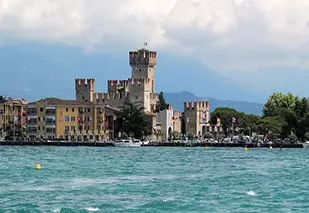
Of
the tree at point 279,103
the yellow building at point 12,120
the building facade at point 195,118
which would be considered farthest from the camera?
the tree at point 279,103

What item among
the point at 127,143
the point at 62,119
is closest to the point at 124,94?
the point at 62,119

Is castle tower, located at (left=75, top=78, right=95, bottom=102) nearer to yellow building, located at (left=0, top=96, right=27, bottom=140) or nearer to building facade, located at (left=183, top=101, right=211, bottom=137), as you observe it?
yellow building, located at (left=0, top=96, right=27, bottom=140)

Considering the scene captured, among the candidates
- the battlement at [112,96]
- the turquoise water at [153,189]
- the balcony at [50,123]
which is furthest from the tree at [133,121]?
the turquoise water at [153,189]

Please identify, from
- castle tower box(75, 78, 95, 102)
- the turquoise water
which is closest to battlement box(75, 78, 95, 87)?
castle tower box(75, 78, 95, 102)

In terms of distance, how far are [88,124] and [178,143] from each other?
15786 mm

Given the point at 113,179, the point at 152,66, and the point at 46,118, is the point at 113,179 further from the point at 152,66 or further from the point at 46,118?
the point at 152,66

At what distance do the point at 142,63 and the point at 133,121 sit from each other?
21.0m

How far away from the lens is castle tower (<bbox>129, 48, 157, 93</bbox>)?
165625 millimetres

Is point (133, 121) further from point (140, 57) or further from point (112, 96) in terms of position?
point (140, 57)

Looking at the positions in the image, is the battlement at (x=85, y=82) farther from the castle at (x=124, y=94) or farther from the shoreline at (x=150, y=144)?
the shoreline at (x=150, y=144)

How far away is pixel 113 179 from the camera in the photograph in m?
57.4

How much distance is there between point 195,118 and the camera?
15912cm

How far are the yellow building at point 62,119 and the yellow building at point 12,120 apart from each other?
186 cm

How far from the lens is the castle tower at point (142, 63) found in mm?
165625
